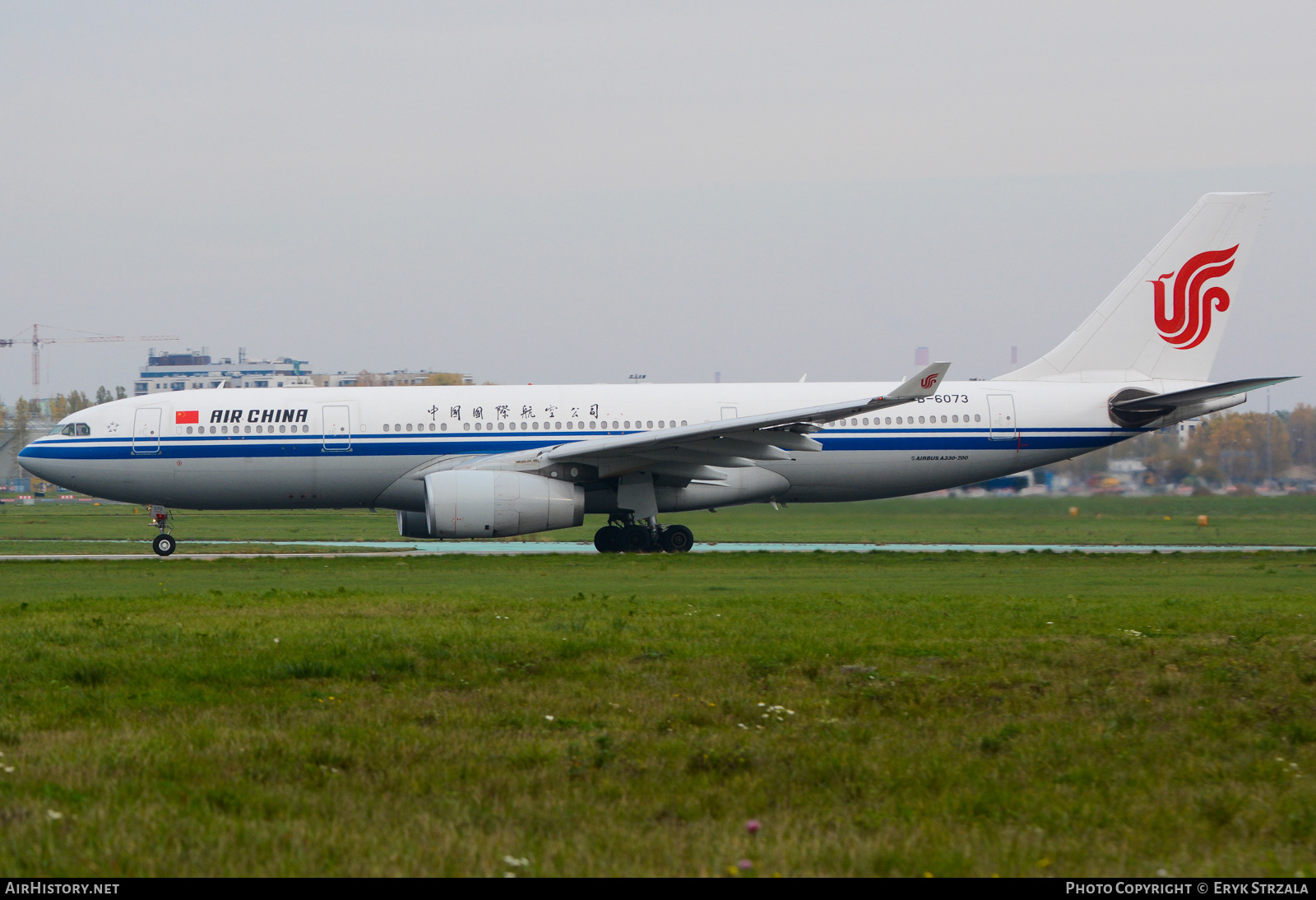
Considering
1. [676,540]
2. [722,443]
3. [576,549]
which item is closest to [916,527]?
[576,549]

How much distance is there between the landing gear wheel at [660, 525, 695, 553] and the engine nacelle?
2259 millimetres

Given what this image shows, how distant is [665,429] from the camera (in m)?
25.2

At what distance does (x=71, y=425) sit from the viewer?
83.9 ft

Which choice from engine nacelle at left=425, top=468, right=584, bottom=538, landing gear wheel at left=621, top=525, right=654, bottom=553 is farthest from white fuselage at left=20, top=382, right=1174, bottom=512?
engine nacelle at left=425, top=468, right=584, bottom=538

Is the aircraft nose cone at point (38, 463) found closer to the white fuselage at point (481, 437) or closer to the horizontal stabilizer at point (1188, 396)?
the white fuselage at point (481, 437)

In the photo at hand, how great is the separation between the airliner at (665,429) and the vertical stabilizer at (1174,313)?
0.11ft

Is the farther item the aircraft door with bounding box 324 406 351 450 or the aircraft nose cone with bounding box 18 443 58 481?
the aircraft nose cone with bounding box 18 443 58 481

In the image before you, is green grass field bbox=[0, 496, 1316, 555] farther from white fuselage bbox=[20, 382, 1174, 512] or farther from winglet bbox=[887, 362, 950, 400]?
winglet bbox=[887, 362, 950, 400]

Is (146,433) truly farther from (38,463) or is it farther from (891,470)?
(891,470)

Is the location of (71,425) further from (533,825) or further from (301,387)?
(533,825)

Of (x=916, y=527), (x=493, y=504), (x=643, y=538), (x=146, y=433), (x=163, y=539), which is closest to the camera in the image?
(x=493, y=504)

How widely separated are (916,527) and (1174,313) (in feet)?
36.7

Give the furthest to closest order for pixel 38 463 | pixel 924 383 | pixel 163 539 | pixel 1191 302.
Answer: pixel 1191 302, pixel 163 539, pixel 38 463, pixel 924 383

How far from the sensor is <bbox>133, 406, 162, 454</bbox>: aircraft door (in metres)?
25.0
